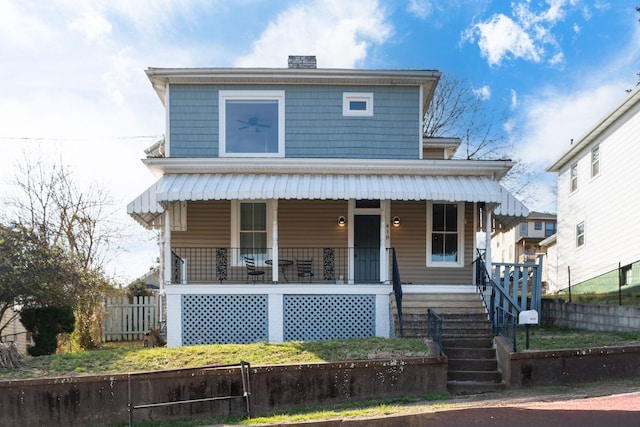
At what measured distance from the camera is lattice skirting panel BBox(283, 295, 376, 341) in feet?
40.4

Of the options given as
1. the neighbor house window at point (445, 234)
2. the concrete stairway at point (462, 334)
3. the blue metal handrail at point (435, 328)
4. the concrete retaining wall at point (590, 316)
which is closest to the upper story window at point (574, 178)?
the concrete retaining wall at point (590, 316)

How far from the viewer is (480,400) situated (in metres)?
7.89

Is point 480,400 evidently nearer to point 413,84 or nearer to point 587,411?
point 587,411

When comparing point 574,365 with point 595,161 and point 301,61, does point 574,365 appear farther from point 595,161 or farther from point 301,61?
point 595,161

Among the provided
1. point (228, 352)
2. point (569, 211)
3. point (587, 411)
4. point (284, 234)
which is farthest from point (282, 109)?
point (569, 211)

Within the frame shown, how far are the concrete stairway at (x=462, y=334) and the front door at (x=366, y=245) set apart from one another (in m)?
2.06

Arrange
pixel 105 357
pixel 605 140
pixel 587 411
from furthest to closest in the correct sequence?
pixel 605 140 < pixel 105 357 < pixel 587 411

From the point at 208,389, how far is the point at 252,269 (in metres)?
5.52

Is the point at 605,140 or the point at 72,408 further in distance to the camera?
the point at 605,140

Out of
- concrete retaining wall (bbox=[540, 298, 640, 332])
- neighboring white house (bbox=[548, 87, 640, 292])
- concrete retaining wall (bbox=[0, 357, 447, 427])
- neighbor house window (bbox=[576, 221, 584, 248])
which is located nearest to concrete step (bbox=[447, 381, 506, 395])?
concrete retaining wall (bbox=[0, 357, 447, 427])

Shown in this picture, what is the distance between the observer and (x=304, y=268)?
1403cm

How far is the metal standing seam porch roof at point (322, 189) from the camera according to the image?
12172 millimetres

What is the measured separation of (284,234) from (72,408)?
7330 millimetres

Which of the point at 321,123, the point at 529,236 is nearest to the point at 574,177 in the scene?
the point at 321,123
